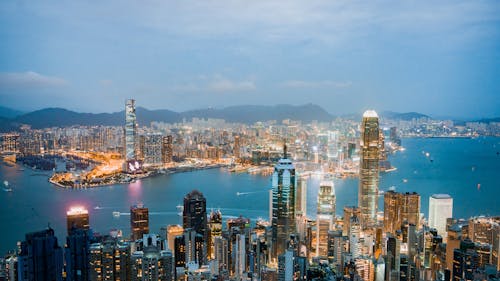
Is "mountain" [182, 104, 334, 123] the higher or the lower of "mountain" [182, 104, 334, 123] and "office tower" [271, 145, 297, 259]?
the higher

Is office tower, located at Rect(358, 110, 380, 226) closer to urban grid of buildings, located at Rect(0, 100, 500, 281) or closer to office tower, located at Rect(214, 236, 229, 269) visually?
urban grid of buildings, located at Rect(0, 100, 500, 281)

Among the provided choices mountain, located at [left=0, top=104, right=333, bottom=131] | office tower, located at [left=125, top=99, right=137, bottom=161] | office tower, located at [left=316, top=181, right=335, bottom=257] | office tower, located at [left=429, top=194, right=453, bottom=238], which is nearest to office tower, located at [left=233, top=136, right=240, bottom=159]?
mountain, located at [left=0, top=104, right=333, bottom=131]

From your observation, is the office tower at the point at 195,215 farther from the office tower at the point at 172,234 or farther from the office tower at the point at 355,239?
the office tower at the point at 355,239

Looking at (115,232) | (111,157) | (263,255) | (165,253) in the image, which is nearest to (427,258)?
(263,255)

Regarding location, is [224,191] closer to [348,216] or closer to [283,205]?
[283,205]

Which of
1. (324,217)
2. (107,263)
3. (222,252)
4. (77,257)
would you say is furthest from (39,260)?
(324,217)

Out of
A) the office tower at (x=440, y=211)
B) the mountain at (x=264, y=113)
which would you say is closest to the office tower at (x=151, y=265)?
the office tower at (x=440, y=211)
